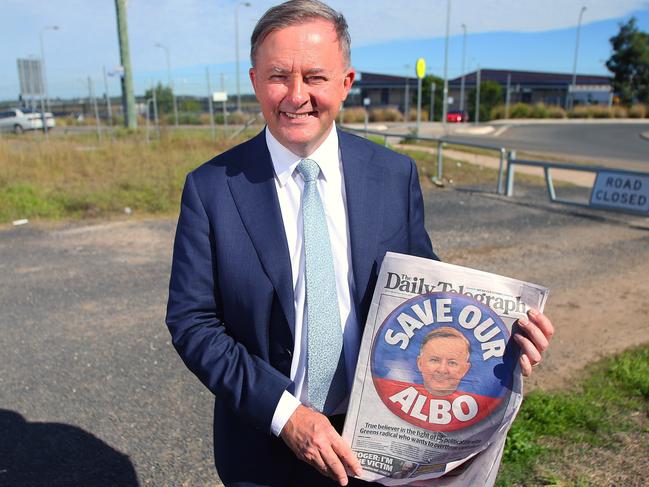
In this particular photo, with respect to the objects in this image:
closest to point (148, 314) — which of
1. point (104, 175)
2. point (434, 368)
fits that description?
point (434, 368)

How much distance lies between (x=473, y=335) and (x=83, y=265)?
6005 millimetres

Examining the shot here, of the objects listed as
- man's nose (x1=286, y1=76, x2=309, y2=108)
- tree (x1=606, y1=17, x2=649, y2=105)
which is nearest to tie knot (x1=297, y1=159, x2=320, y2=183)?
man's nose (x1=286, y1=76, x2=309, y2=108)

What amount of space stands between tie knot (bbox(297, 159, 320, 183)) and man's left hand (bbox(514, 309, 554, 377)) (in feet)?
2.04

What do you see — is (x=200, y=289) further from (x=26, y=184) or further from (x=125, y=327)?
(x=26, y=184)

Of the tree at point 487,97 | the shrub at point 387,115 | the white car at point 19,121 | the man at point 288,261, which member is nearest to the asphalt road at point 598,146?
the shrub at point 387,115

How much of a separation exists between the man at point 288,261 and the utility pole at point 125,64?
73.1 feet

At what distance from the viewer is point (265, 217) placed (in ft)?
4.97

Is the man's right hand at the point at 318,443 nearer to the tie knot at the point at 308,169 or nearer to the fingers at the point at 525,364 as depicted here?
the fingers at the point at 525,364

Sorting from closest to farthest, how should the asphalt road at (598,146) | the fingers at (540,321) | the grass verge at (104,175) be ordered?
the fingers at (540,321) → the grass verge at (104,175) → the asphalt road at (598,146)

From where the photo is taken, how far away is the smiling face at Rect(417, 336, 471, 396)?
4.58 ft

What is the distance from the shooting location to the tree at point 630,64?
2120 inches

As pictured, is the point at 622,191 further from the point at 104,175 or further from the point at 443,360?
the point at 104,175

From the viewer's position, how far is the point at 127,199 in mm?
9789

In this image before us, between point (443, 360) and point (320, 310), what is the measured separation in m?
0.32
